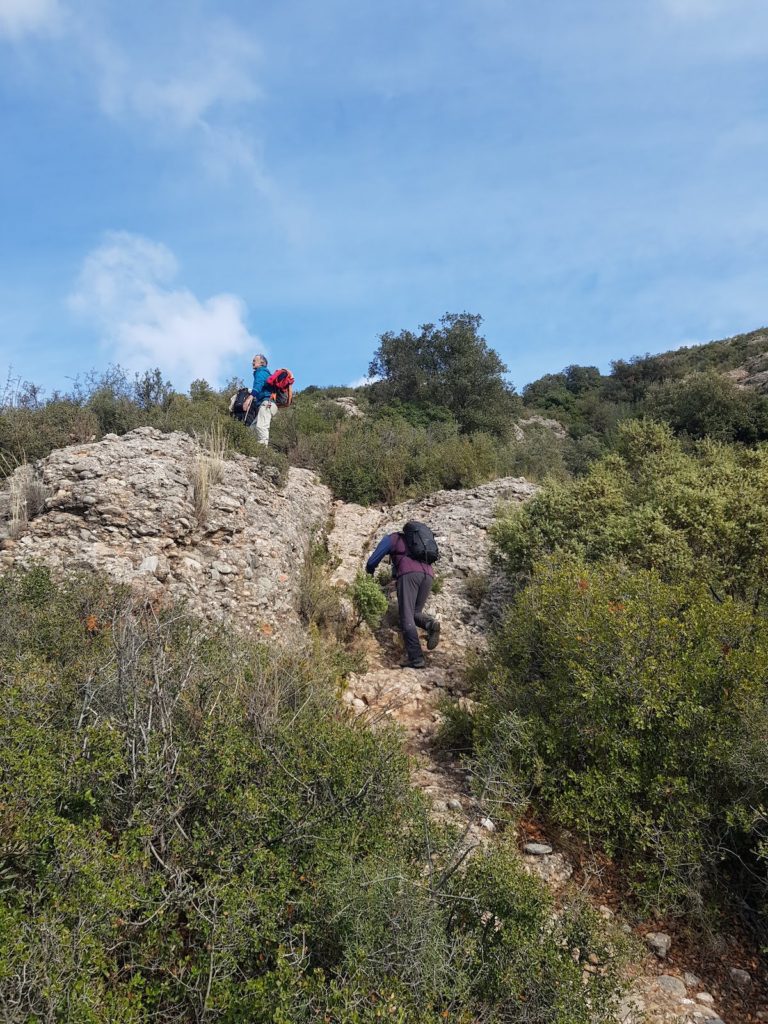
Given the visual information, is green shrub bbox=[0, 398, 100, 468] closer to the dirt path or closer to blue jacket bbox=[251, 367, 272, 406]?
blue jacket bbox=[251, 367, 272, 406]

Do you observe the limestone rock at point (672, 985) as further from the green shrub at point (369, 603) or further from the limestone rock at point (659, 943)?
the green shrub at point (369, 603)

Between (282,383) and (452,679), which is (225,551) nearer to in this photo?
(452,679)

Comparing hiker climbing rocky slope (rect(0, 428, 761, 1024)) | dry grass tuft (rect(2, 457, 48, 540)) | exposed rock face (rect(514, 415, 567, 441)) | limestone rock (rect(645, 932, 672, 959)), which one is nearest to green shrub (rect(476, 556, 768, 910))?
limestone rock (rect(645, 932, 672, 959))

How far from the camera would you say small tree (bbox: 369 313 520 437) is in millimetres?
21172

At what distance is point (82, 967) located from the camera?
2.12 metres

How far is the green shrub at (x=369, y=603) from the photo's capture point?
7.09 metres

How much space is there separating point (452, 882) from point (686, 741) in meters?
1.68

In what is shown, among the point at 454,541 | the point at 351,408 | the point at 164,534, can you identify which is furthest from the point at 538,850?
the point at 351,408

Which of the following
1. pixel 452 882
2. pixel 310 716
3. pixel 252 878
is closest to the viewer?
pixel 252 878

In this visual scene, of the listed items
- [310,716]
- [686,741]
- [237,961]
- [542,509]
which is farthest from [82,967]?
[542,509]

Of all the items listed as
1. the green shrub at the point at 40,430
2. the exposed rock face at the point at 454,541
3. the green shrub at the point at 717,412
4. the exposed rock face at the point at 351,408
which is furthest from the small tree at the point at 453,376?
the green shrub at the point at 40,430

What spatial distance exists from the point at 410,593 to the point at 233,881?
4661 mm

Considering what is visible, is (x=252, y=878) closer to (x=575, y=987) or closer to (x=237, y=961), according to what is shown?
(x=237, y=961)

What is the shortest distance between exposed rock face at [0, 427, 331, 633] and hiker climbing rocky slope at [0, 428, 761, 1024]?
2 cm
